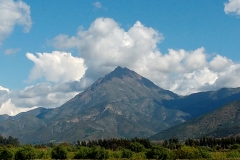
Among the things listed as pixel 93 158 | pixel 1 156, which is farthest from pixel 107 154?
pixel 1 156

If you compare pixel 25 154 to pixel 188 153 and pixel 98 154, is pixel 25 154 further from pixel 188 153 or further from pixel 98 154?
pixel 188 153

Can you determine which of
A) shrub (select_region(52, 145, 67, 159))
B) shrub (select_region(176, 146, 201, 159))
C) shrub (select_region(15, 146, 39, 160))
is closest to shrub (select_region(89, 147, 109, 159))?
shrub (select_region(52, 145, 67, 159))

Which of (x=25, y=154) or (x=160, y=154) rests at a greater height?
(x=25, y=154)

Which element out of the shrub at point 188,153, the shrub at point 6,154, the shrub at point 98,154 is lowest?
the shrub at point 188,153

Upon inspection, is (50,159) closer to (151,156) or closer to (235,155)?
(151,156)

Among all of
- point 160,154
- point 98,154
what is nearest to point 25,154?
point 98,154

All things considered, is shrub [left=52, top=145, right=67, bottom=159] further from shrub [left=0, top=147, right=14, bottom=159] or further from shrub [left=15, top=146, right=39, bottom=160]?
shrub [left=0, top=147, right=14, bottom=159]

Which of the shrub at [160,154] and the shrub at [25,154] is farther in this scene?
the shrub at [25,154]

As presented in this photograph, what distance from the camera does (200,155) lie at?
149875 mm

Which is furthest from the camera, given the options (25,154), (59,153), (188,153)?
(59,153)

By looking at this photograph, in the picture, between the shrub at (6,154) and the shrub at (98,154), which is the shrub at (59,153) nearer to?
the shrub at (98,154)

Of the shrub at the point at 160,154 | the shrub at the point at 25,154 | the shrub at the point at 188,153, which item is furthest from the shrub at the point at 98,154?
the shrub at the point at 188,153

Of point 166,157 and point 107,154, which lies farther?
point 107,154

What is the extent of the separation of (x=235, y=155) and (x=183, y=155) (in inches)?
929
